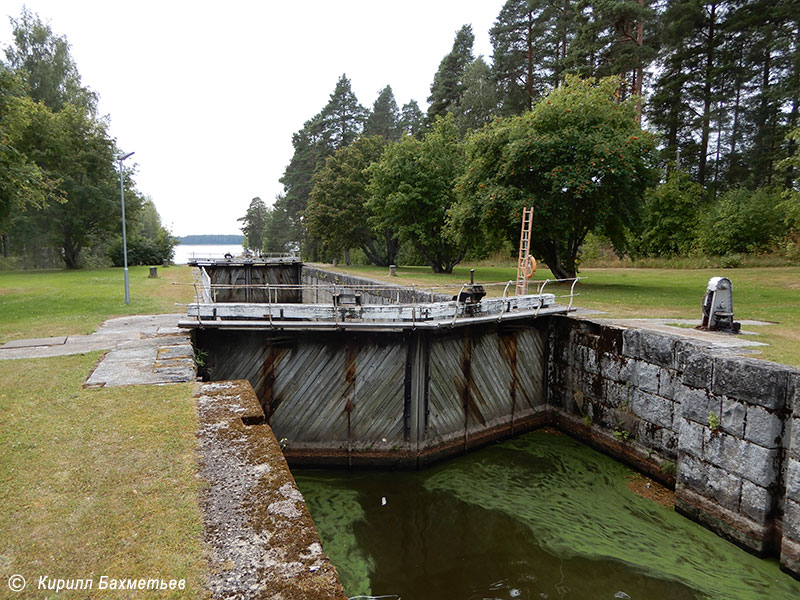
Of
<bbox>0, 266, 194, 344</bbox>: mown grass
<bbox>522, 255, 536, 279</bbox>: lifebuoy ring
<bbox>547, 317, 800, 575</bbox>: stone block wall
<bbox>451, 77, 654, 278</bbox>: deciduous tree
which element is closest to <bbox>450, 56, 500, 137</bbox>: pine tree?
<bbox>451, 77, 654, 278</bbox>: deciduous tree

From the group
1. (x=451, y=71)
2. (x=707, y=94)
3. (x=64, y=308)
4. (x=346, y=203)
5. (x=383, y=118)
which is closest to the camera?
(x=64, y=308)

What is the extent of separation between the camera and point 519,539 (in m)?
6.69

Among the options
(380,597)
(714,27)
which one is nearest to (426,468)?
(380,597)

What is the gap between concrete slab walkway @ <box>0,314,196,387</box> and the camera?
21.3 feet

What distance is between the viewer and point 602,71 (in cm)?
2966

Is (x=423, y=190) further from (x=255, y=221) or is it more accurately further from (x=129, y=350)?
(x=255, y=221)

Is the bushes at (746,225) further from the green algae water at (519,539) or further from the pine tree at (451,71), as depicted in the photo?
the pine tree at (451,71)

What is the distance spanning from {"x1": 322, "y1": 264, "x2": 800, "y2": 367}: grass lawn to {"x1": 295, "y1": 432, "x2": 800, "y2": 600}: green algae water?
3206 millimetres

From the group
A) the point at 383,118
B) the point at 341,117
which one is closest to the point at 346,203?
the point at 341,117

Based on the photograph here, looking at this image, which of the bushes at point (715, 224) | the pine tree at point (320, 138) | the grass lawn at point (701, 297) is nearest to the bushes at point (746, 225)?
the bushes at point (715, 224)

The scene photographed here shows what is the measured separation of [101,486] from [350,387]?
19.2 feet

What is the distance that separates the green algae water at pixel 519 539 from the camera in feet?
18.9

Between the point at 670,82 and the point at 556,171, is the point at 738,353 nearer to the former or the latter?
the point at 556,171

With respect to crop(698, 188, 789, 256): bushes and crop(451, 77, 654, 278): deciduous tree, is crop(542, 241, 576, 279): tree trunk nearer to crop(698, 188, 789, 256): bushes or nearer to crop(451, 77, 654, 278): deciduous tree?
crop(451, 77, 654, 278): deciduous tree
